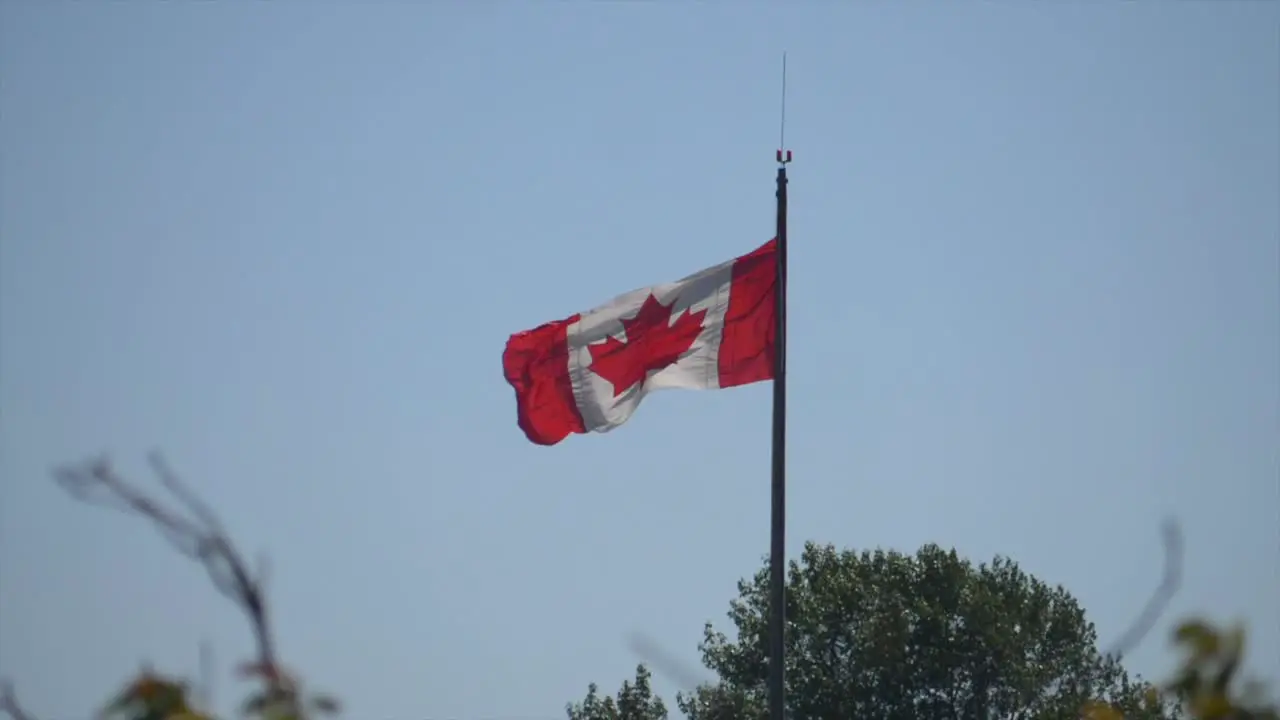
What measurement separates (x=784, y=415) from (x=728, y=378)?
137 cm

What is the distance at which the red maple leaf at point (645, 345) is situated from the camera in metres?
14.7

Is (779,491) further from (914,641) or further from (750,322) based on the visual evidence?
(914,641)

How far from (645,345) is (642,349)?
46mm

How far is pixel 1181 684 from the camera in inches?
184

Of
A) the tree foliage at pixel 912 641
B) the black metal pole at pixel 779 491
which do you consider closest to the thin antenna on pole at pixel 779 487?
the black metal pole at pixel 779 491

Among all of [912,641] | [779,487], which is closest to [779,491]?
[779,487]

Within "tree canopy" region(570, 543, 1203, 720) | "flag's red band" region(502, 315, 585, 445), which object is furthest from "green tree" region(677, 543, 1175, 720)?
"flag's red band" region(502, 315, 585, 445)

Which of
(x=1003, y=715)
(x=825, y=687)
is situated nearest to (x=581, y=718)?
(x=825, y=687)

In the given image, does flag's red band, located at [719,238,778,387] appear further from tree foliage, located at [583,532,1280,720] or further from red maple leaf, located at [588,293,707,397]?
tree foliage, located at [583,532,1280,720]

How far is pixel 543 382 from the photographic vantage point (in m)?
15.4

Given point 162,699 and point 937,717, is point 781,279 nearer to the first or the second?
point 162,699

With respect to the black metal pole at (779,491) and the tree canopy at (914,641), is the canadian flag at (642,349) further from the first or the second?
the tree canopy at (914,641)

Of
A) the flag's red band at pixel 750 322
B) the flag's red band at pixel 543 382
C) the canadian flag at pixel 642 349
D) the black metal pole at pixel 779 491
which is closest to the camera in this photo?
the black metal pole at pixel 779 491

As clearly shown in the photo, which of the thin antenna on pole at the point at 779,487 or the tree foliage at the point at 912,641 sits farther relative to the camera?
the tree foliage at the point at 912,641
